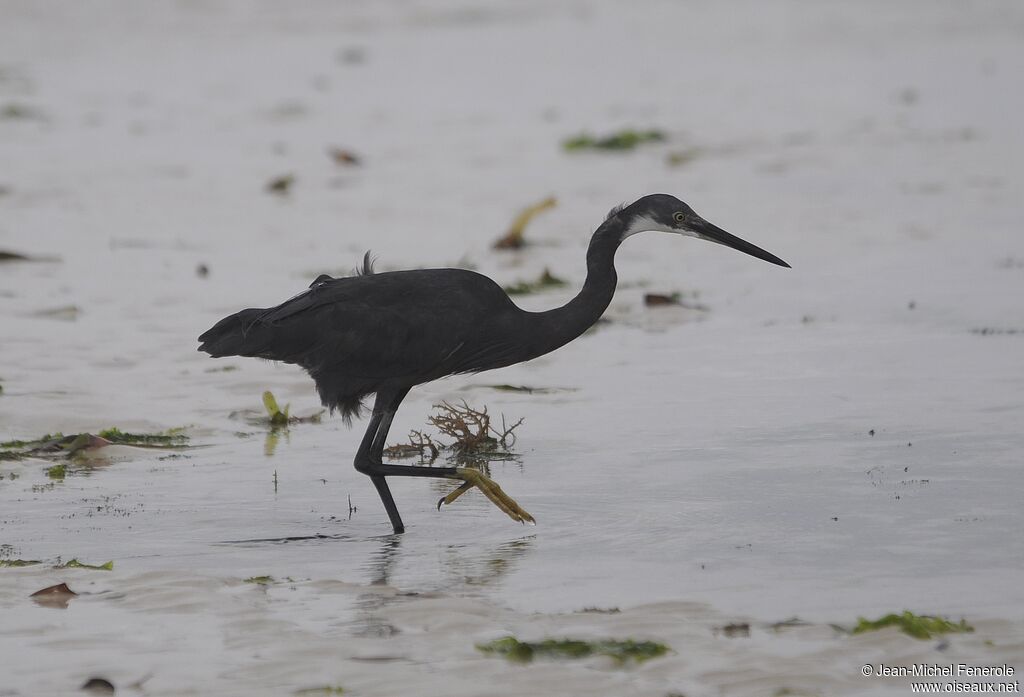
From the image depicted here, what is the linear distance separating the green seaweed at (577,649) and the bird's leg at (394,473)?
1431 millimetres

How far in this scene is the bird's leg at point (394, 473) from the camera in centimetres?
658

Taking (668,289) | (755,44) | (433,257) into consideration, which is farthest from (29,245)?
(755,44)

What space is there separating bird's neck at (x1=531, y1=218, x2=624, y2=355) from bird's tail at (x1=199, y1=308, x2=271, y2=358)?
1225 mm

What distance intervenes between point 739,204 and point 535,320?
7510 millimetres

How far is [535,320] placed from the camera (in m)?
7.05

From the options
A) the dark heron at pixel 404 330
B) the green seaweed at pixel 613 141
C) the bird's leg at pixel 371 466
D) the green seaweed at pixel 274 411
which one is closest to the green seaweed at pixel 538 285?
the green seaweed at pixel 274 411

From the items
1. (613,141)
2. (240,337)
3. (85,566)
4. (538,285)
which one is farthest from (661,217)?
(613,141)

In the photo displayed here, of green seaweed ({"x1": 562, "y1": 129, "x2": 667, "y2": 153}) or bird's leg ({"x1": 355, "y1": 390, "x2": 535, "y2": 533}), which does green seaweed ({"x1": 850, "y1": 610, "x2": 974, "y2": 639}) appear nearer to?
bird's leg ({"x1": 355, "y1": 390, "x2": 535, "y2": 533})

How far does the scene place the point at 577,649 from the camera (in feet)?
16.6

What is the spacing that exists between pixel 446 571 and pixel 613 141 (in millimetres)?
11384

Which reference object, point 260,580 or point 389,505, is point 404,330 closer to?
point 389,505

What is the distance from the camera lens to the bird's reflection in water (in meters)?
5.48

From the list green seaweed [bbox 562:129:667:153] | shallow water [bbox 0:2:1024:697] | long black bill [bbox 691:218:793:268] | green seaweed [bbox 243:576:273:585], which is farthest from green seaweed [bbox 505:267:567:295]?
green seaweed [bbox 562:129:667:153]

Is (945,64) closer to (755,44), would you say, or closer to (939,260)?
(755,44)
